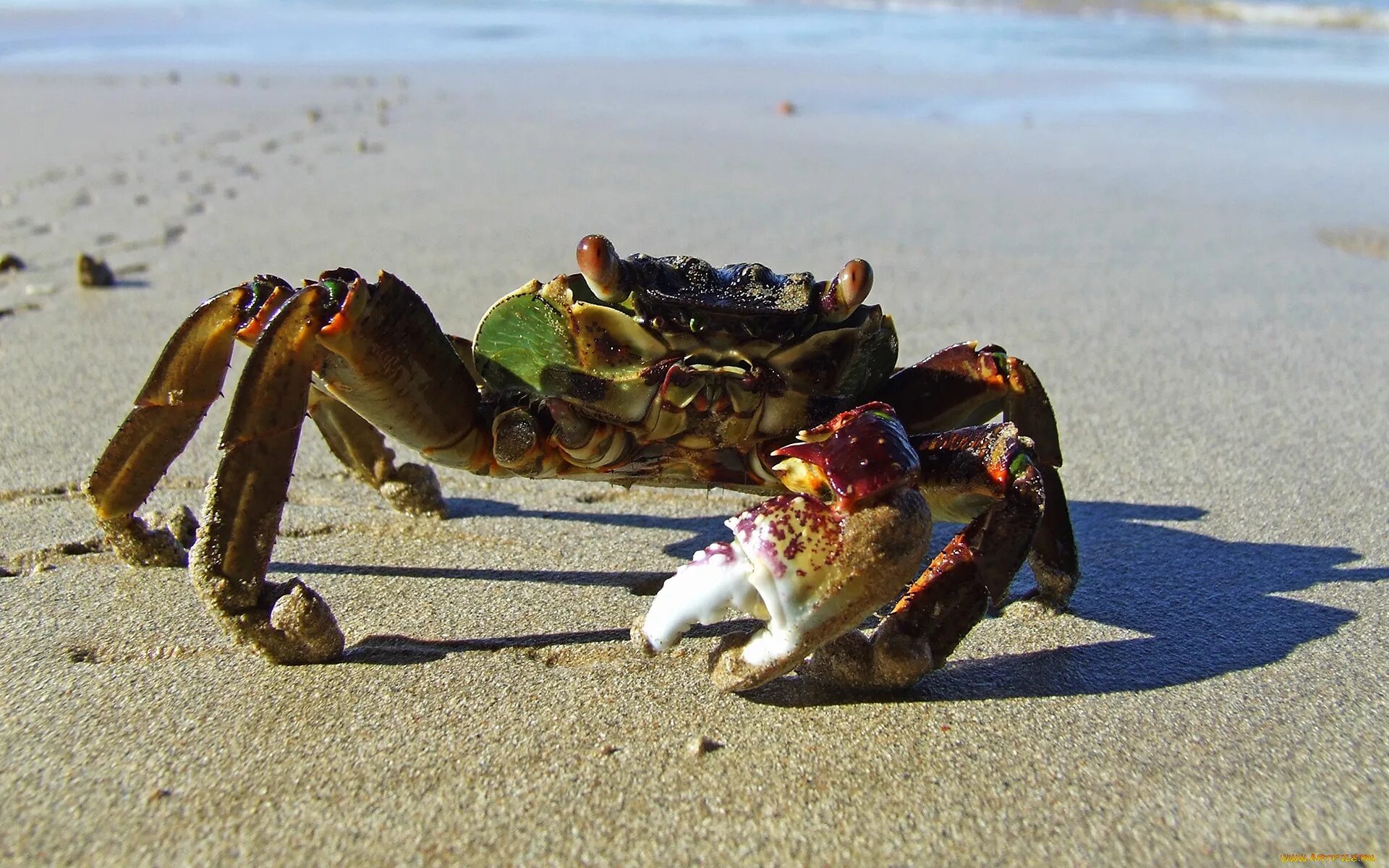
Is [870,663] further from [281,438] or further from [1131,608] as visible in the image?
[281,438]

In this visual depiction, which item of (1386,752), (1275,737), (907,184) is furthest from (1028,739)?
(907,184)

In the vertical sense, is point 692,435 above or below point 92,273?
above

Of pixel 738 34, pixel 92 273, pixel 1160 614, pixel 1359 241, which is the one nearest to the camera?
pixel 1160 614

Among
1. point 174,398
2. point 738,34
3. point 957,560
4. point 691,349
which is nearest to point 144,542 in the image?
point 174,398

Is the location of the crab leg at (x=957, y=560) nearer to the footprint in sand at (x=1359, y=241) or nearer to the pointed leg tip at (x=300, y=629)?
the pointed leg tip at (x=300, y=629)

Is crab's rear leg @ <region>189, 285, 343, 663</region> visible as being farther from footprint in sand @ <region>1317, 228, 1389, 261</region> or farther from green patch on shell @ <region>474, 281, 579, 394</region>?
footprint in sand @ <region>1317, 228, 1389, 261</region>

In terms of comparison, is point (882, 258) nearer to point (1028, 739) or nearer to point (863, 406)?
point (863, 406)

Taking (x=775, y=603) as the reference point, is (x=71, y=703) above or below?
below
